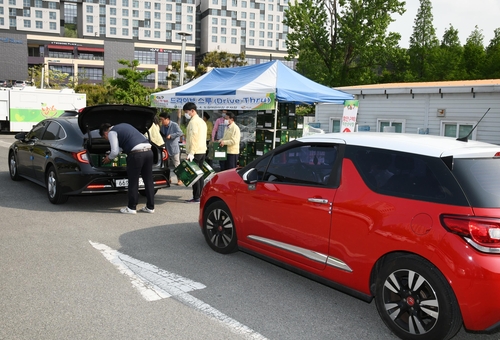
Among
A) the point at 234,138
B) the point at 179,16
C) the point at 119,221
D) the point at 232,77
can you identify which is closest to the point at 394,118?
the point at 232,77

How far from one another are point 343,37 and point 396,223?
41952 mm

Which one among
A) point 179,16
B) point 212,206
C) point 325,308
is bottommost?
point 325,308

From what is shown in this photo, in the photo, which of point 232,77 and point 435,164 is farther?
point 232,77

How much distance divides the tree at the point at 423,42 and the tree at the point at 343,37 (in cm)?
1871

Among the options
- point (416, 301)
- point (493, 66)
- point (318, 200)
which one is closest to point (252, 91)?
point (318, 200)

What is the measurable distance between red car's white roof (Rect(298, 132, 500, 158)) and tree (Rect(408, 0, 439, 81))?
59.5 metres

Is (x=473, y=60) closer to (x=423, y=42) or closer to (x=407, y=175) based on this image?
(x=423, y=42)

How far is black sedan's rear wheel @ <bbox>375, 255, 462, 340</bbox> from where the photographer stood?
3.34 metres

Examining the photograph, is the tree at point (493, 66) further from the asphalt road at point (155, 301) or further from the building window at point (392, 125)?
the asphalt road at point (155, 301)

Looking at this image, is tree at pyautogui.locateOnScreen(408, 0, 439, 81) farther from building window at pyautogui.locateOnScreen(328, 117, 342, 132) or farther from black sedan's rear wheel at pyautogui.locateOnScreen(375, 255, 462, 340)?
black sedan's rear wheel at pyautogui.locateOnScreen(375, 255, 462, 340)

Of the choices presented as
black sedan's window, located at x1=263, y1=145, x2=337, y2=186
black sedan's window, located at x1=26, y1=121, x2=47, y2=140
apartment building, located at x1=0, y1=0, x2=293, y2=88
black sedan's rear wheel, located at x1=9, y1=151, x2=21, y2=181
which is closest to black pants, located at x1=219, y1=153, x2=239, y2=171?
black sedan's window, located at x1=26, y1=121, x2=47, y2=140

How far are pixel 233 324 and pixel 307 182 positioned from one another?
4.95ft

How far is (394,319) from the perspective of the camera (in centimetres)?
367

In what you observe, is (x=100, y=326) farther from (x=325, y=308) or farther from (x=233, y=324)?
(x=325, y=308)
